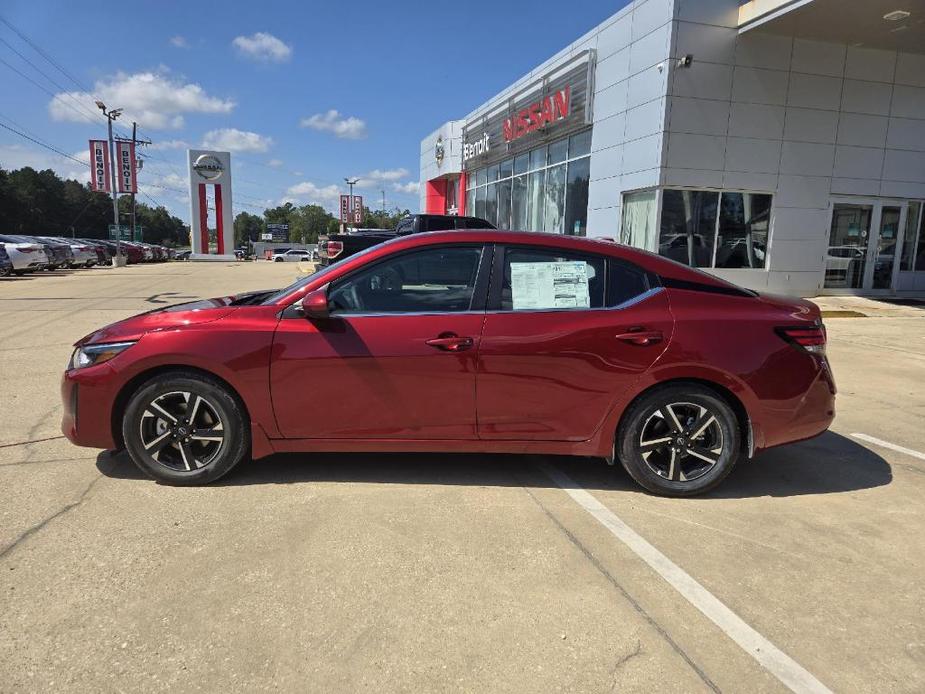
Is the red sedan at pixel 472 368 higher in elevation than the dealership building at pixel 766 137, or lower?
lower

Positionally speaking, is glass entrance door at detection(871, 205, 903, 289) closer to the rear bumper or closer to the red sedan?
the rear bumper

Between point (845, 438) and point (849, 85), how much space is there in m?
13.7

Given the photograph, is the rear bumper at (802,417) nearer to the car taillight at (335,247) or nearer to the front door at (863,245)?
the car taillight at (335,247)

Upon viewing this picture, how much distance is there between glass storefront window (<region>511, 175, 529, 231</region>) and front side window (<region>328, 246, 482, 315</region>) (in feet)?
64.2

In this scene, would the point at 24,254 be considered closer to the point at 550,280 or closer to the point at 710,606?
the point at 550,280

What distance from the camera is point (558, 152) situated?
20.2 meters

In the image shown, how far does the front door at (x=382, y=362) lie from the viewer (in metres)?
3.65

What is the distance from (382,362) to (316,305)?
51 centimetres

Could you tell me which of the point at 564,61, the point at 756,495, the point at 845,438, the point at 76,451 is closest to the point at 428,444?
the point at 756,495

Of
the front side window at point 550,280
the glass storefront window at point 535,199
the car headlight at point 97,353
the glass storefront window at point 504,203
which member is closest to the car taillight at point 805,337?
the front side window at point 550,280

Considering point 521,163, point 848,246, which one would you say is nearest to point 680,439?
point 848,246

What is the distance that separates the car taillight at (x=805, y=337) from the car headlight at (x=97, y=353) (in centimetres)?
402

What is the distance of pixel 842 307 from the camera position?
14344mm

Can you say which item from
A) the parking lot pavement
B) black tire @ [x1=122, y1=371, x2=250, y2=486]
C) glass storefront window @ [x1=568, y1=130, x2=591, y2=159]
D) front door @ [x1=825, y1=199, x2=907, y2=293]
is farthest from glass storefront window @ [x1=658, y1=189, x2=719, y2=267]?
black tire @ [x1=122, y1=371, x2=250, y2=486]
